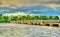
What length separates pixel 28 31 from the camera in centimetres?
445

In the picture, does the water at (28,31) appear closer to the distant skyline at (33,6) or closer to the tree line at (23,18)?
the tree line at (23,18)

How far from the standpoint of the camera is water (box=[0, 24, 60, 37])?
4.07 m

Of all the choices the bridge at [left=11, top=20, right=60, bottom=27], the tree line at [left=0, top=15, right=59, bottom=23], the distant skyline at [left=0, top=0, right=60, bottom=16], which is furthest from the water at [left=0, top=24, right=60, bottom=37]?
the distant skyline at [left=0, top=0, right=60, bottom=16]

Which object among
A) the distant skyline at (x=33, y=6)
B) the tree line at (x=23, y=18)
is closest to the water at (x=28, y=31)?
the tree line at (x=23, y=18)

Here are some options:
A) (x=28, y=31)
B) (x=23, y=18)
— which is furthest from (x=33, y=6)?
(x=28, y=31)

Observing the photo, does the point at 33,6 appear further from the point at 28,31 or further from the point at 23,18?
the point at 28,31

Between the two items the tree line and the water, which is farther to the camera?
the tree line

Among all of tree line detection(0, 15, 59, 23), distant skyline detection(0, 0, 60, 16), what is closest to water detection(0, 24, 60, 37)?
tree line detection(0, 15, 59, 23)

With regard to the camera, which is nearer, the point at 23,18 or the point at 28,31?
the point at 28,31

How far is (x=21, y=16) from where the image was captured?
15.3 feet

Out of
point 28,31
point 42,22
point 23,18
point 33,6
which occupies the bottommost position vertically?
point 28,31

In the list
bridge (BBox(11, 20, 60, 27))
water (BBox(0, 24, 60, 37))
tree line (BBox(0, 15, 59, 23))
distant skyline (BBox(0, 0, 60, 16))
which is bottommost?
water (BBox(0, 24, 60, 37))

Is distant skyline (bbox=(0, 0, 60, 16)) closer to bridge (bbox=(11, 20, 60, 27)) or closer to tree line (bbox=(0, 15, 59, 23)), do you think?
tree line (bbox=(0, 15, 59, 23))

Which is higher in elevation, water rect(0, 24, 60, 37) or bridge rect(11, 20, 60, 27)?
bridge rect(11, 20, 60, 27)
